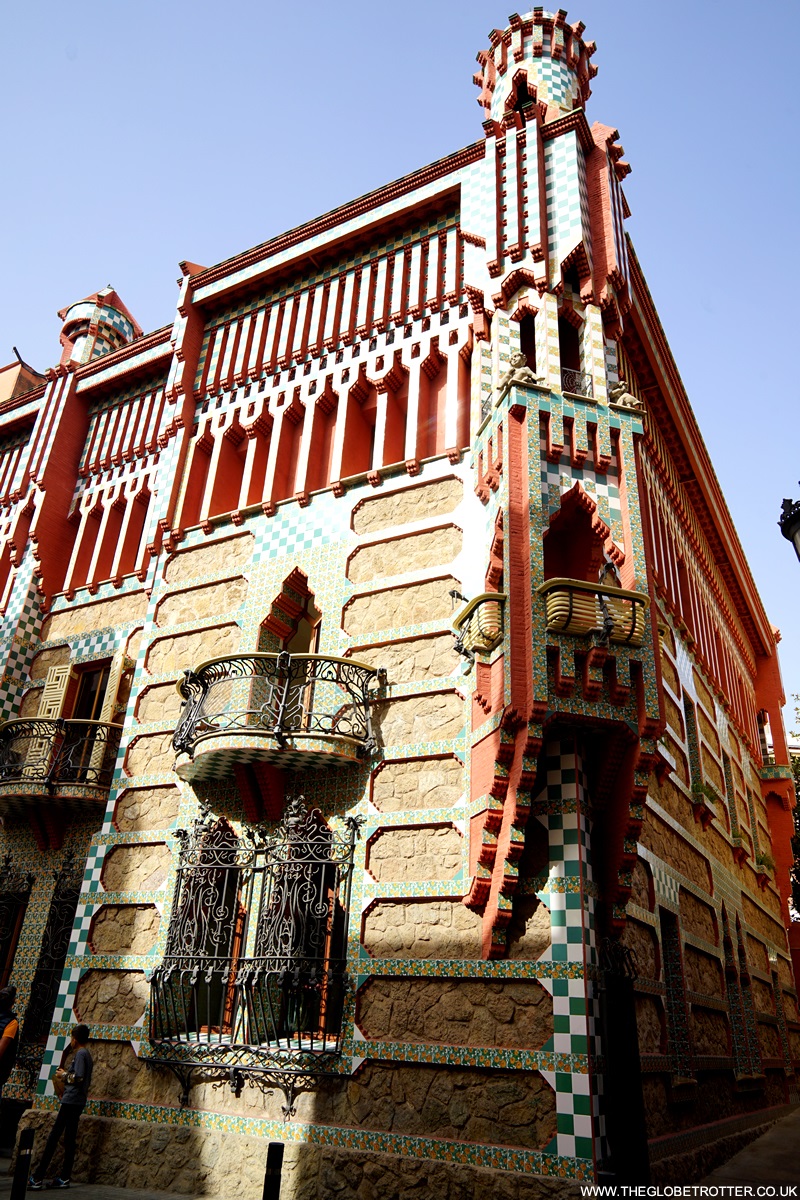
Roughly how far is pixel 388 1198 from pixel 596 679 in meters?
4.67

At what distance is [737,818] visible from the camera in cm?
1636

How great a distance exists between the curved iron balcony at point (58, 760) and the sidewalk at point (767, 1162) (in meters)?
8.29

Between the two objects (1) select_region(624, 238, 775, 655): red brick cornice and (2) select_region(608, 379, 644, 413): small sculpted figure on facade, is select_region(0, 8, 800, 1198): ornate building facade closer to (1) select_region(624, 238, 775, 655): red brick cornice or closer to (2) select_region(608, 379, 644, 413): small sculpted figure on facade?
(2) select_region(608, 379, 644, 413): small sculpted figure on facade

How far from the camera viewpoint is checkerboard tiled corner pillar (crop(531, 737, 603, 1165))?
7.05 m

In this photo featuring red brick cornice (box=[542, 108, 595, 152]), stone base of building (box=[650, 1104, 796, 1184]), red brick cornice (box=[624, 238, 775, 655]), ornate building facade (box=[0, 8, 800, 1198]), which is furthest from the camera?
red brick cornice (box=[624, 238, 775, 655])

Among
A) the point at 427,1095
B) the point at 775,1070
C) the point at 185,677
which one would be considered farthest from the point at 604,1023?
the point at 775,1070

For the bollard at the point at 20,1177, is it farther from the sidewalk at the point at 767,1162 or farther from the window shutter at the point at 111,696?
the sidewalk at the point at 767,1162

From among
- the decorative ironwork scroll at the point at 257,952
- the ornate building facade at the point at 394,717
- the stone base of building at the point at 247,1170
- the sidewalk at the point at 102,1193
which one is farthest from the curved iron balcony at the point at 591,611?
the sidewalk at the point at 102,1193

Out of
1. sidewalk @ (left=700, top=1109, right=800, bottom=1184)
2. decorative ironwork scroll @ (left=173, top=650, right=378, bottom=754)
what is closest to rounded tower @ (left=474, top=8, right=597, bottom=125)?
decorative ironwork scroll @ (left=173, top=650, right=378, bottom=754)

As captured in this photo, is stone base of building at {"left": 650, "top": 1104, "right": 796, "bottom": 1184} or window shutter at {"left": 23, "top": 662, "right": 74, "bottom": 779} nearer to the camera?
stone base of building at {"left": 650, "top": 1104, "right": 796, "bottom": 1184}

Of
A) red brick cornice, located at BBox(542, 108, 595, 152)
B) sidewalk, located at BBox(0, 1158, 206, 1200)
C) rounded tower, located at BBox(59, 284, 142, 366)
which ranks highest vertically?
rounded tower, located at BBox(59, 284, 142, 366)

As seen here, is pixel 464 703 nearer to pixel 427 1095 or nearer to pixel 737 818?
pixel 427 1095

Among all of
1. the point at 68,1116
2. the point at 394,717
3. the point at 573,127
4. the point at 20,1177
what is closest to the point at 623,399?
the point at 573,127

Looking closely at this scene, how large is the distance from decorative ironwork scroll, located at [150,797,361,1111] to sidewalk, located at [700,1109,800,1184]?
4.45m
